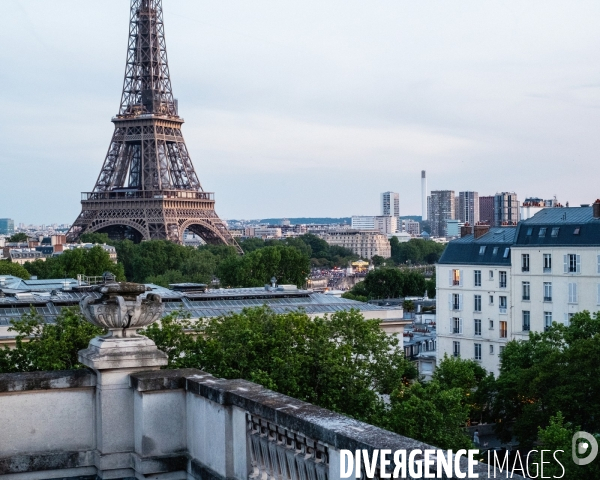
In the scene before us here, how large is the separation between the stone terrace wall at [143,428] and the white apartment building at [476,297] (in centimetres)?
4039

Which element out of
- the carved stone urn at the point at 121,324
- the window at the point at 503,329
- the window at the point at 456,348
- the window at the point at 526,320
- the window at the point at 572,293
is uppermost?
the carved stone urn at the point at 121,324

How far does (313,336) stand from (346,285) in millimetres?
117990

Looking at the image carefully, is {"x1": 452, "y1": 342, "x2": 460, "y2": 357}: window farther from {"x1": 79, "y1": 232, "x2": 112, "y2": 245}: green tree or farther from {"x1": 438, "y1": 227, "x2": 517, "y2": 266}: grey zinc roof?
{"x1": 79, "y1": 232, "x2": 112, "y2": 245}: green tree

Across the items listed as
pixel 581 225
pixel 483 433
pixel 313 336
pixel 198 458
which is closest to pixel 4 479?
pixel 198 458

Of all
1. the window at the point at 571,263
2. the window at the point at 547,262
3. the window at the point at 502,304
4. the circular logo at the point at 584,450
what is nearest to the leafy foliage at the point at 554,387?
the circular logo at the point at 584,450

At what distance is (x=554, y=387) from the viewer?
30.2m

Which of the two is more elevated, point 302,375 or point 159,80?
point 159,80

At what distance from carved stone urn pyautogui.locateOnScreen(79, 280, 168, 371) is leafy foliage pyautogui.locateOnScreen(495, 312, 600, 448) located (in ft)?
71.8

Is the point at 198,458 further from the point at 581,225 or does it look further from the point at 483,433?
the point at 581,225

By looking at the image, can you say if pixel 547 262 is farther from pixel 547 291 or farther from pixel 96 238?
pixel 96 238

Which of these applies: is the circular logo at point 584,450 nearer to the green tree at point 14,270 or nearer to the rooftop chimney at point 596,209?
the rooftop chimney at point 596,209

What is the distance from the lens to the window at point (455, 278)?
51062 mm

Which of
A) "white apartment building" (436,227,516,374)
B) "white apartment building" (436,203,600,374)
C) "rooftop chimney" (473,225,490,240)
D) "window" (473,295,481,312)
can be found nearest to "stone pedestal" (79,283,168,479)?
"white apartment building" (436,203,600,374)

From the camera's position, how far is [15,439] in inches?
340
